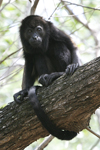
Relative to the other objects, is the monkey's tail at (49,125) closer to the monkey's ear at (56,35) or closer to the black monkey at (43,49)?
the black monkey at (43,49)

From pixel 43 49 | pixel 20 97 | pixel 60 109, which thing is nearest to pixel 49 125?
pixel 60 109

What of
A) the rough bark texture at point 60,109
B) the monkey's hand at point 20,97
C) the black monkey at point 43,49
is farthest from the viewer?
Answer: the black monkey at point 43,49

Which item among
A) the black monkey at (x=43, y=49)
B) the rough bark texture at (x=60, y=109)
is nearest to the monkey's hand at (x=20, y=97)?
the rough bark texture at (x=60, y=109)

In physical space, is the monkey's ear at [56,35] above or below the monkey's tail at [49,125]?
above

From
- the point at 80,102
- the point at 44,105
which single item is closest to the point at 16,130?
the point at 44,105

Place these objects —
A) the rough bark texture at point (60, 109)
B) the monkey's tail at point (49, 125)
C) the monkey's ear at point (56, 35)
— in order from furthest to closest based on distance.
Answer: the monkey's ear at point (56, 35)
the monkey's tail at point (49, 125)
the rough bark texture at point (60, 109)

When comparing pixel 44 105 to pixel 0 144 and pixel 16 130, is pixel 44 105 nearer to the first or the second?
pixel 16 130

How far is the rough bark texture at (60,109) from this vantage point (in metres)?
2.70

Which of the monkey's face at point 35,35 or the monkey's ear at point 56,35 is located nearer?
the monkey's face at point 35,35

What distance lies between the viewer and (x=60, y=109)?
112 inches

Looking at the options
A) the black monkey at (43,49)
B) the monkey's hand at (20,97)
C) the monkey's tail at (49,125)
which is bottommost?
the monkey's tail at (49,125)

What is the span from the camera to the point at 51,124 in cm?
285

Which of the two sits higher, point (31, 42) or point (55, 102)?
point (31, 42)

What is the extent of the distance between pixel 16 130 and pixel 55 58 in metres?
1.81
